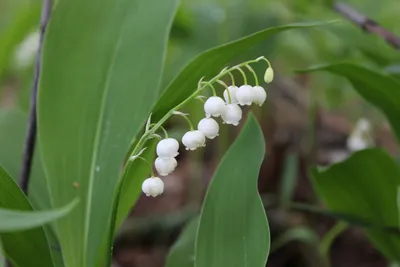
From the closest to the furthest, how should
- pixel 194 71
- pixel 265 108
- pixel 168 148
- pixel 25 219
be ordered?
pixel 25 219 < pixel 168 148 < pixel 194 71 < pixel 265 108

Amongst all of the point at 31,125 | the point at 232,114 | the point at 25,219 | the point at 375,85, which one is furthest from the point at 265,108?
the point at 25,219

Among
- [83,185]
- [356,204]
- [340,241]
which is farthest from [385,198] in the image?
[340,241]

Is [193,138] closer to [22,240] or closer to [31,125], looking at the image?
[22,240]

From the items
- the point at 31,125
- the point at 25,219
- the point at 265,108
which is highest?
the point at 25,219

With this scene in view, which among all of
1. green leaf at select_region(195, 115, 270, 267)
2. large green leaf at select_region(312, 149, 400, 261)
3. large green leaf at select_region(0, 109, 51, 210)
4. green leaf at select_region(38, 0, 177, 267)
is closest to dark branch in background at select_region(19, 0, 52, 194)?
large green leaf at select_region(0, 109, 51, 210)

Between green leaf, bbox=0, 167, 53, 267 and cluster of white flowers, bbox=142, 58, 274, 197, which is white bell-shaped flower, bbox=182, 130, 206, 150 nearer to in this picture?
cluster of white flowers, bbox=142, 58, 274, 197

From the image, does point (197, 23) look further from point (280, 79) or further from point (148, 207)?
point (280, 79)
